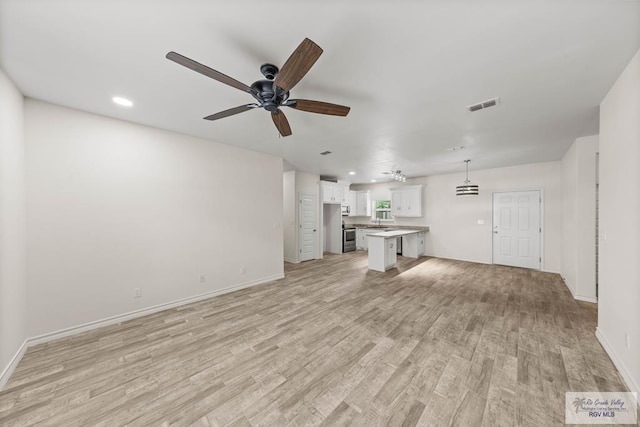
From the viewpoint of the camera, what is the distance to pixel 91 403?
5.91 feet

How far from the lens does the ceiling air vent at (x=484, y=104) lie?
101 inches

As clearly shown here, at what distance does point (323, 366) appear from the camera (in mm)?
2197

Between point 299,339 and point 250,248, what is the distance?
95.3 inches

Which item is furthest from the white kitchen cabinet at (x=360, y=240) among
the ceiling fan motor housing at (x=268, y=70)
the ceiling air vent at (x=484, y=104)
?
the ceiling fan motor housing at (x=268, y=70)

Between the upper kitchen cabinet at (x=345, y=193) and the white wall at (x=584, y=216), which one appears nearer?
the white wall at (x=584, y=216)

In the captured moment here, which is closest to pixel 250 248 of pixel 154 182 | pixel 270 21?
pixel 154 182

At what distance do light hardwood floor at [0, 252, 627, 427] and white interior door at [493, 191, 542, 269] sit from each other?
2.52m

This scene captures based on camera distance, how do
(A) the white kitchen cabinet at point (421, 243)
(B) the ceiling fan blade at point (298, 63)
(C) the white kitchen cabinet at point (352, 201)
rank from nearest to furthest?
(B) the ceiling fan blade at point (298, 63) → (A) the white kitchen cabinet at point (421, 243) → (C) the white kitchen cabinet at point (352, 201)

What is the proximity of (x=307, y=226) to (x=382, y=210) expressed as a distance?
347 cm

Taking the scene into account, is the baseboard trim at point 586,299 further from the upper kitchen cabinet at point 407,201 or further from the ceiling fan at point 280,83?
the ceiling fan at point 280,83

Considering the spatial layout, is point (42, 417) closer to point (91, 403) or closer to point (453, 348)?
point (91, 403)

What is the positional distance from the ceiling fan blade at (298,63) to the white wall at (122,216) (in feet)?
9.37

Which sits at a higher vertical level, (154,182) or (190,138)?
(190,138)

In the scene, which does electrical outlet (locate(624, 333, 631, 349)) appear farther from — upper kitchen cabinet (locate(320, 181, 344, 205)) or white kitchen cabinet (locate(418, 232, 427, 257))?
upper kitchen cabinet (locate(320, 181, 344, 205))
